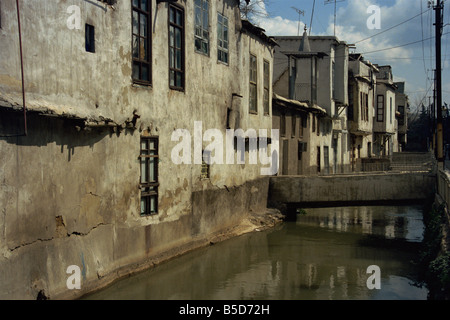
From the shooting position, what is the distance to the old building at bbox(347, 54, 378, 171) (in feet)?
122

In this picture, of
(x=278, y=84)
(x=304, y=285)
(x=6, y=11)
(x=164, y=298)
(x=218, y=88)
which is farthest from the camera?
(x=278, y=84)

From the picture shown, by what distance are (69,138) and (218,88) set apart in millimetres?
7280

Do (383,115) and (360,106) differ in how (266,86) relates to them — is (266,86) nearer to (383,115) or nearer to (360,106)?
(360,106)

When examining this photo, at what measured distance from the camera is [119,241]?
36.8 feet

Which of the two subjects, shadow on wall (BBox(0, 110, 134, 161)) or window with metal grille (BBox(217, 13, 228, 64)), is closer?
shadow on wall (BBox(0, 110, 134, 161))

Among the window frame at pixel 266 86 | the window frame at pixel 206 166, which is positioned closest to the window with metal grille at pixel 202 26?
the window frame at pixel 206 166

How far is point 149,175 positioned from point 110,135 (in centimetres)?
190

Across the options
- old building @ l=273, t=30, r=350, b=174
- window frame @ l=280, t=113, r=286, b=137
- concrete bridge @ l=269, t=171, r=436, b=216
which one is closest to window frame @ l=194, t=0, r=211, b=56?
concrete bridge @ l=269, t=171, r=436, b=216

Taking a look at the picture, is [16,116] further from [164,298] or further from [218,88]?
[218,88]

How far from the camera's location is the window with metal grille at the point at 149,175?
12.3 m

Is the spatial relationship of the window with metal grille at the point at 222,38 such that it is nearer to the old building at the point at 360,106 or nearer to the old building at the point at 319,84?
the old building at the point at 319,84

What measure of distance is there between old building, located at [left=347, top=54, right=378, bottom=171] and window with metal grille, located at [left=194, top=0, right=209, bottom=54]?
76.2 feet

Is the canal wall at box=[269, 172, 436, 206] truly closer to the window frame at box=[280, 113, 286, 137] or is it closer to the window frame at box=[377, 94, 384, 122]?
the window frame at box=[280, 113, 286, 137]

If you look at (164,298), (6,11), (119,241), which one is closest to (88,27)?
(6,11)
